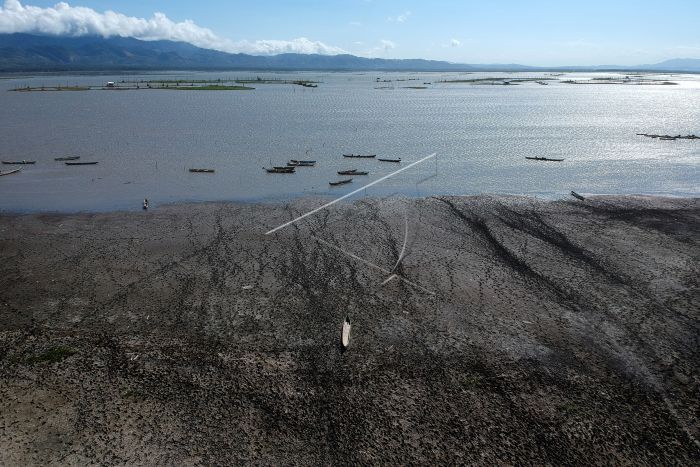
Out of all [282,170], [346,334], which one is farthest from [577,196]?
[346,334]

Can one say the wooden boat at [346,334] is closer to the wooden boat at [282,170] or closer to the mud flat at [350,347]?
the mud flat at [350,347]

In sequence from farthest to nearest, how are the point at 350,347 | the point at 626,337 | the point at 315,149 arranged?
the point at 315,149
the point at 626,337
the point at 350,347

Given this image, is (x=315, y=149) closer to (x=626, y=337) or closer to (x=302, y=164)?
(x=302, y=164)

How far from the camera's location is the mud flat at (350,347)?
9.65 meters

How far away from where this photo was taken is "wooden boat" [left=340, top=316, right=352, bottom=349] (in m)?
12.6

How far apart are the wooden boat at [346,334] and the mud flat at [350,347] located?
0.29 m

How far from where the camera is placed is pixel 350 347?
1268cm

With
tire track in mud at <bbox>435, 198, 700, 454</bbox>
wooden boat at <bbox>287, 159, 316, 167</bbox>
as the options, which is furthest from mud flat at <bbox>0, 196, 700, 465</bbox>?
wooden boat at <bbox>287, 159, 316, 167</bbox>

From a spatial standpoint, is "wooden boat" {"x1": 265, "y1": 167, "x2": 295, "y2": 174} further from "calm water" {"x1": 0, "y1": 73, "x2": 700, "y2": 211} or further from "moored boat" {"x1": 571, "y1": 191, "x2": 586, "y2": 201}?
"moored boat" {"x1": 571, "y1": 191, "x2": 586, "y2": 201}

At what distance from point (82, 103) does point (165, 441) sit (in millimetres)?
83283

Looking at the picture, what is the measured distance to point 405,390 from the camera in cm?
1105

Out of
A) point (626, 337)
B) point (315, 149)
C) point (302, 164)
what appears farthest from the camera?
point (315, 149)

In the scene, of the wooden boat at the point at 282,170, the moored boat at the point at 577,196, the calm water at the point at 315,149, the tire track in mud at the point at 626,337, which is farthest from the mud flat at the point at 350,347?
the wooden boat at the point at 282,170

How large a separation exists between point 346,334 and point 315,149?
30.6 metres
